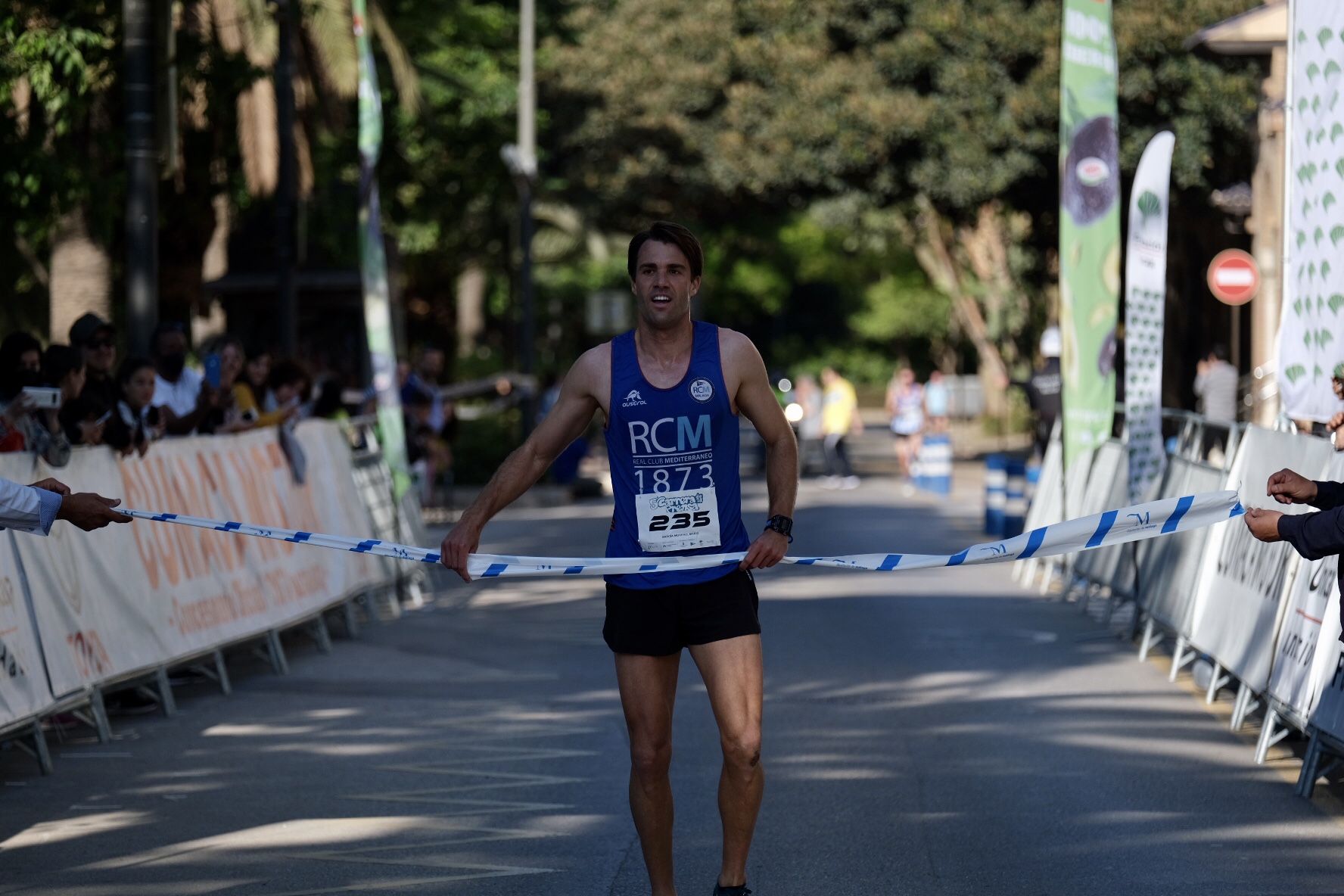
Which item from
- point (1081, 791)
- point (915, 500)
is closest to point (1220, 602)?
point (1081, 791)

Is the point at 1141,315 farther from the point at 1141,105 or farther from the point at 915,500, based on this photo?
the point at 1141,105

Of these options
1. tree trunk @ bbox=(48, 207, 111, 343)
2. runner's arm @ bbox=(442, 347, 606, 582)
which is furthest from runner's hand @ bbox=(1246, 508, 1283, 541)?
tree trunk @ bbox=(48, 207, 111, 343)

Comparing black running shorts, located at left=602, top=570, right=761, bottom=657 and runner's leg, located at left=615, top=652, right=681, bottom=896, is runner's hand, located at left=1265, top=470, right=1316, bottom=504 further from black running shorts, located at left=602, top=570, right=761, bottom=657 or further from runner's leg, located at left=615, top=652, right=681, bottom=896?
runner's leg, located at left=615, top=652, right=681, bottom=896

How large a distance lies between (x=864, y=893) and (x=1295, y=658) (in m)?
2.99

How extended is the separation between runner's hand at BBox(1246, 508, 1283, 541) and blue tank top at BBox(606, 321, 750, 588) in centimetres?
167

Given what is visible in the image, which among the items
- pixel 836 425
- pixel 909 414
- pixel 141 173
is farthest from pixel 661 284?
pixel 909 414

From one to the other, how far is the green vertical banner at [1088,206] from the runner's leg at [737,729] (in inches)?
409

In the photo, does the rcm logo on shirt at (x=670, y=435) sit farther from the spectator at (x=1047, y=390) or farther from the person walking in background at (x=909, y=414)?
the person walking in background at (x=909, y=414)

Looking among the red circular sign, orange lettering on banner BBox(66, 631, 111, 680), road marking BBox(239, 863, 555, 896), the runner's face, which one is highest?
the red circular sign

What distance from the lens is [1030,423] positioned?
46156mm

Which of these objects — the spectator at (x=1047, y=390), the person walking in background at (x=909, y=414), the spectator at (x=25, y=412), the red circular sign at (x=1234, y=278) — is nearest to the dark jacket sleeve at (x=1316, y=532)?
the spectator at (x=25, y=412)

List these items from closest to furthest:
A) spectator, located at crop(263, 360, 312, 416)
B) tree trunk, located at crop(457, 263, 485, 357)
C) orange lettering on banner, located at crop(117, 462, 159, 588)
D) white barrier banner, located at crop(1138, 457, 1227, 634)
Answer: orange lettering on banner, located at crop(117, 462, 159, 588), white barrier banner, located at crop(1138, 457, 1227, 634), spectator, located at crop(263, 360, 312, 416), tree trunk, located at crop(457, 263, 485, 357)

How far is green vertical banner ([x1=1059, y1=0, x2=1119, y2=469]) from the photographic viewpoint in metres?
15.7

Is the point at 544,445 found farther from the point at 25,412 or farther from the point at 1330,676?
the point at 25,412
